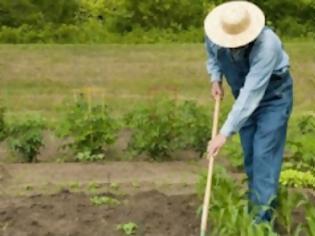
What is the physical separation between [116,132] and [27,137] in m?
0.71

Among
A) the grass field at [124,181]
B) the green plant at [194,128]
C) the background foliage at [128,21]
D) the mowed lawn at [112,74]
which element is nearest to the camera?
the grass field at [124,181]

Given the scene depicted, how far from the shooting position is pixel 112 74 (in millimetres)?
14555

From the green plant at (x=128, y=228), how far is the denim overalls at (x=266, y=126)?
2.37 ft

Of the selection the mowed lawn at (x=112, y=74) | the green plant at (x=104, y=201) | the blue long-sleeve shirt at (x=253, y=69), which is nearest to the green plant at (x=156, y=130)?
the green plant at (x=104, y=201)

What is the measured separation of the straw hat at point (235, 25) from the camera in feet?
20.8

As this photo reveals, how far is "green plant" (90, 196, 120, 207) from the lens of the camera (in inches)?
304

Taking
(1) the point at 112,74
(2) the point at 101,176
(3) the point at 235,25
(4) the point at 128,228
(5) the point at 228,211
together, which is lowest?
(1) the point at 112,74

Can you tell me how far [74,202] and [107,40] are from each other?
31.5ft

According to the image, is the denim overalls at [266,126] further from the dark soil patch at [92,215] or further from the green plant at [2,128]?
the green plant at [2,128]

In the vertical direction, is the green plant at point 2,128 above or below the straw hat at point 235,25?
below

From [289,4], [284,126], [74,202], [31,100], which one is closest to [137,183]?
[74,202]

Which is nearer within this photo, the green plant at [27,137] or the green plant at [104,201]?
the green plant at [104,201]

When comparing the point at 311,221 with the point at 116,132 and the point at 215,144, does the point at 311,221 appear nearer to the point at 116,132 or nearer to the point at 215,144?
the point at 215,144

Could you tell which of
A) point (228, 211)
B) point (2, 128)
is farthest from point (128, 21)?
point (228, 211)
